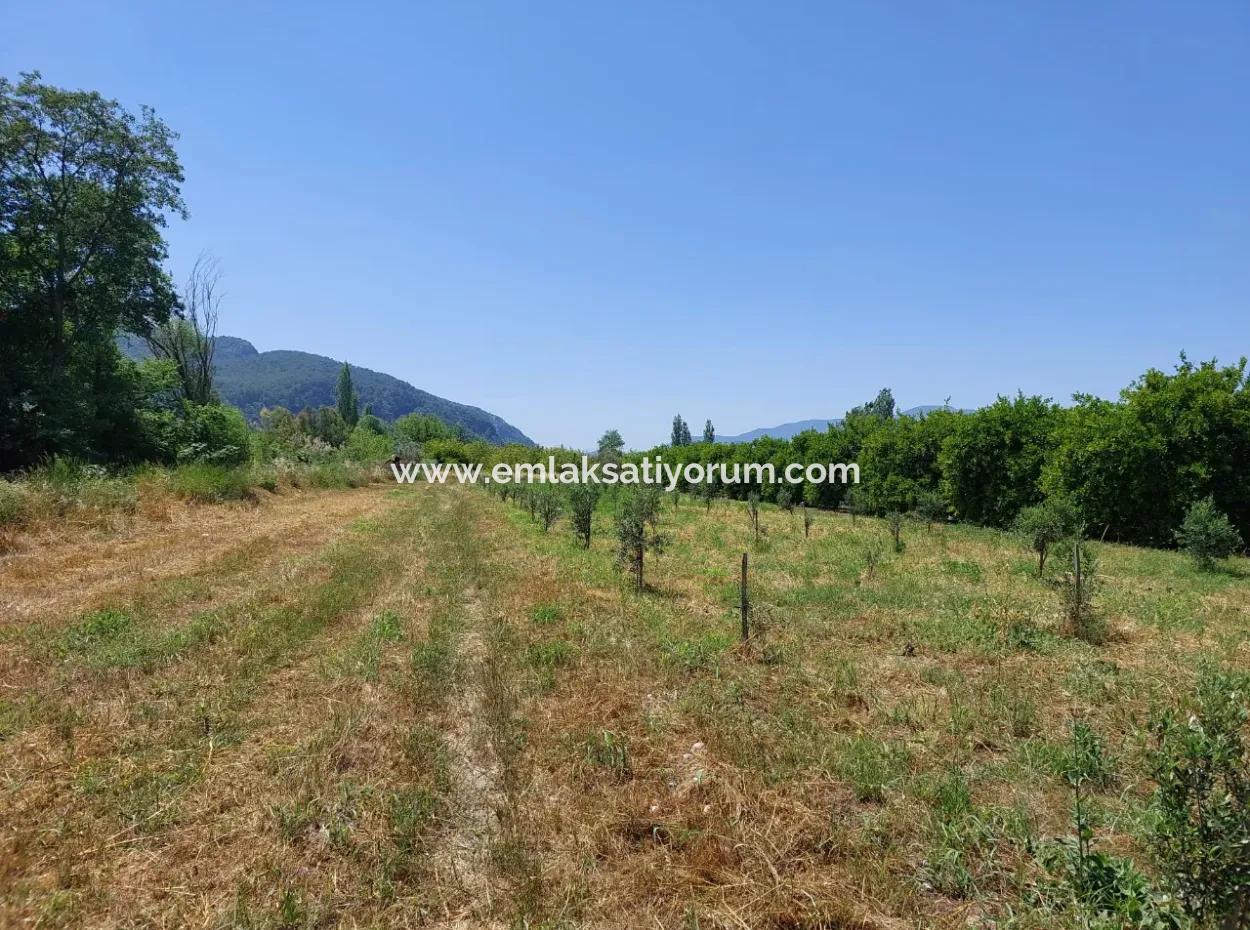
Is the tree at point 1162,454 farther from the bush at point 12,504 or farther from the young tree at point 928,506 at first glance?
the bush at point 12,504

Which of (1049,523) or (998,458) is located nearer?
(1049,523)

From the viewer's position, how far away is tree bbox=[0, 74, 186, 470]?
1736 centimetres

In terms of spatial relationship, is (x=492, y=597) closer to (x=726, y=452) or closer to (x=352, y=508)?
(x=352, y=508)

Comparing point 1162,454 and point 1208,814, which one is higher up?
point 1162,454

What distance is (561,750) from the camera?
4.28m

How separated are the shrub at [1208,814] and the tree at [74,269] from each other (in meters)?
24.8

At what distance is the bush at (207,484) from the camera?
17516 millimetres

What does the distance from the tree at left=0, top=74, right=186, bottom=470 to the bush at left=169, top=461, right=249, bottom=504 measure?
3364 millimetres

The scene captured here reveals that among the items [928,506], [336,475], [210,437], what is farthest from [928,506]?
[336,475]

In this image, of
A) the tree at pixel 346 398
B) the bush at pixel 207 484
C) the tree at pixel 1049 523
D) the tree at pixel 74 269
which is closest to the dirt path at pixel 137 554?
the bush at pixel 207 484

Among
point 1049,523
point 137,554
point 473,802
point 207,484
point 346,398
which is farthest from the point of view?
point 346,398

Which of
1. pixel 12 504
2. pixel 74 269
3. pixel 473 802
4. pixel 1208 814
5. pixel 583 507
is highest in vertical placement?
pixel 74 269

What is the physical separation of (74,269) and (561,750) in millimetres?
26676

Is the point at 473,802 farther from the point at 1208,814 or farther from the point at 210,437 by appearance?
the point at 210,437
